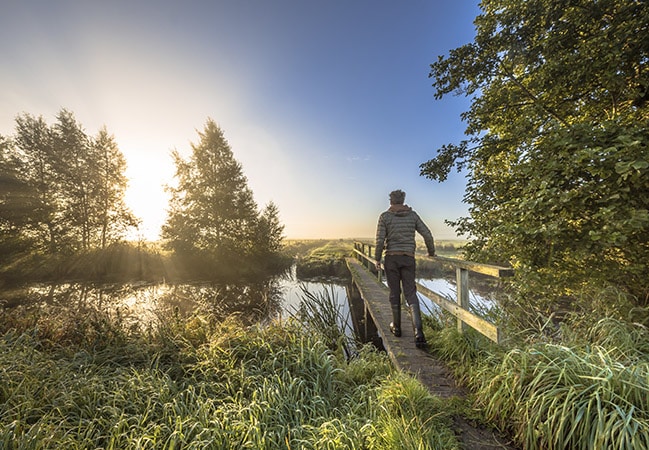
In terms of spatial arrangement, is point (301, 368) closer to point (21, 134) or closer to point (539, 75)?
point (539, 75)

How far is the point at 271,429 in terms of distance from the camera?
229 cm

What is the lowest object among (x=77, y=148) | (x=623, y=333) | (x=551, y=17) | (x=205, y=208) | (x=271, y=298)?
(x=271, y=298)

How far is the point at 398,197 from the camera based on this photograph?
378 centimetres

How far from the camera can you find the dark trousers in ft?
12.1

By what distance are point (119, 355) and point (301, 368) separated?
2.96 metres

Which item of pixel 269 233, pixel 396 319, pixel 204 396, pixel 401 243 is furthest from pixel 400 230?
pixel 269 233

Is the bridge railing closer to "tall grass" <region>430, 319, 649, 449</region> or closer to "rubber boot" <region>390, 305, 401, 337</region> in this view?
"tall grass" <region>430, 319, 649, 449</region>

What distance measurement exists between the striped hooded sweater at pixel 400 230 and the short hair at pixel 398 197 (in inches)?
2.6

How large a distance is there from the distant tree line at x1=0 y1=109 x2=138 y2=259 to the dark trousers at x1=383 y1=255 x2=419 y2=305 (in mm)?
19640

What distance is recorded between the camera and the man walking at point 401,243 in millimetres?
3676

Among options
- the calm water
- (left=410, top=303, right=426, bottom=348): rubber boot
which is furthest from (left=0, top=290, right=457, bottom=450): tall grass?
the calm water

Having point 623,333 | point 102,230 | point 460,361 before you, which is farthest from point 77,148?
point 623,333

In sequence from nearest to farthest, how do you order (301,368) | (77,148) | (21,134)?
(301,368), (21,134), (77,148)

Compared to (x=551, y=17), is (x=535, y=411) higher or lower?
lower
